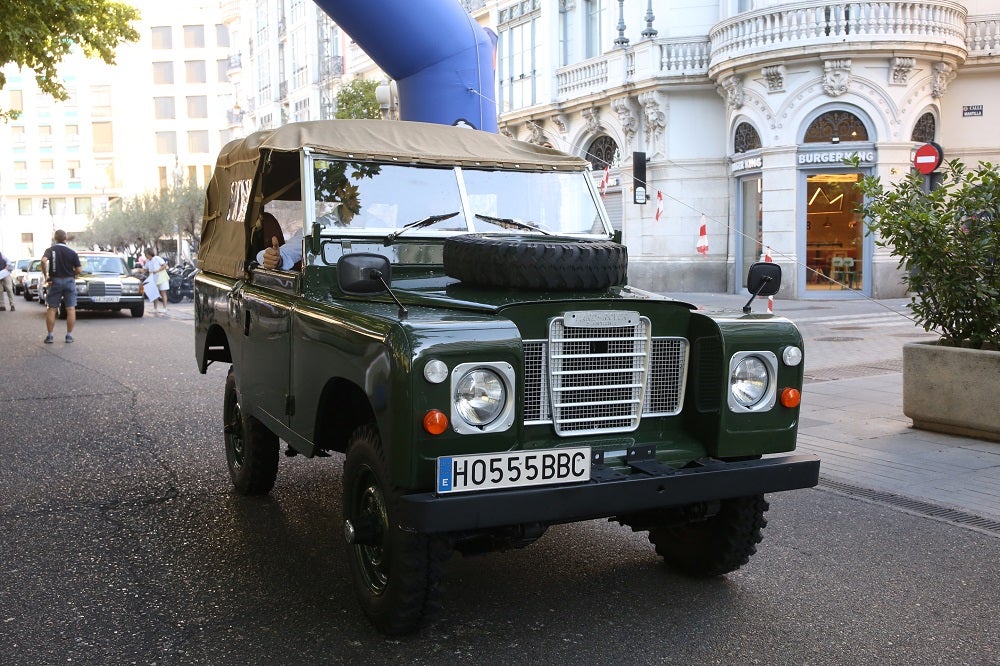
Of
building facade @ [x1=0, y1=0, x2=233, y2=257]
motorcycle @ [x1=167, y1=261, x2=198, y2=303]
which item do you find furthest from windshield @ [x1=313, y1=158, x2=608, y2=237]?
building facade @ [x1=0, y1=0, x2=233, y2=257]

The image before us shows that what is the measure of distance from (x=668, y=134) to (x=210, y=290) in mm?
21536

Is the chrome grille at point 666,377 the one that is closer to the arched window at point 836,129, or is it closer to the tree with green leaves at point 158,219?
the arched window at point 836,129

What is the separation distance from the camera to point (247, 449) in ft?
19.7

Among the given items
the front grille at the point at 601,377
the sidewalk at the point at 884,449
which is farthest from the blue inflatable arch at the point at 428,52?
the front grille at the point at 601,377

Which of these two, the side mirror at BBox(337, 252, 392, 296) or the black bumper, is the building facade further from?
the black bumper

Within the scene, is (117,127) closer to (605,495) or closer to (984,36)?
(984,36)

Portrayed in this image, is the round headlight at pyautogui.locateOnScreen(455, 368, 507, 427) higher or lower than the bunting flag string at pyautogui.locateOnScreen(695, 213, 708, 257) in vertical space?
lower

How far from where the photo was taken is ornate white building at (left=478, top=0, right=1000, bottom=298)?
890 inches

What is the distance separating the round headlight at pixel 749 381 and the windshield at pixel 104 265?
22721mm

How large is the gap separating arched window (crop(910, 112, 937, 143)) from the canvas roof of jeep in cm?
2023

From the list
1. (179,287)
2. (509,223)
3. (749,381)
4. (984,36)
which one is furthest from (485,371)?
(179,287)

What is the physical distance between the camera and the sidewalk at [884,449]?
20.2 feet

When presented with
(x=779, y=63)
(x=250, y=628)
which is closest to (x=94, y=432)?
(x=250, y=628)

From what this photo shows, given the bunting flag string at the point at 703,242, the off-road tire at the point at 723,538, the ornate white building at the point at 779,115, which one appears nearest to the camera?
the off-road tire at the point at 723,538
